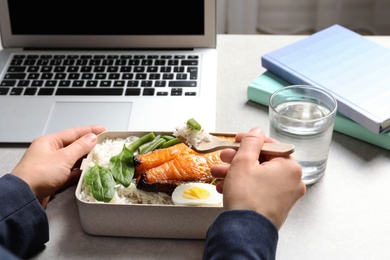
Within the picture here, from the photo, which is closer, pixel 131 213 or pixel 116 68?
pixel 131 213

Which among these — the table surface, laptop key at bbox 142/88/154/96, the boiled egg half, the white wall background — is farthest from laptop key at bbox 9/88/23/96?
the white wall background

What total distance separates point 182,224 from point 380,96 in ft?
1.44

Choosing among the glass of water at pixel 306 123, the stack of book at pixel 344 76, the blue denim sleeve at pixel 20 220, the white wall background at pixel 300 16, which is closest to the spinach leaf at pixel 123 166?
the blue denim sleeve at pixel 20 220

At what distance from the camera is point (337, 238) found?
829mm

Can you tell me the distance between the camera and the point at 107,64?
120cm

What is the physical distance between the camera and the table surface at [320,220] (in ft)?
2.65

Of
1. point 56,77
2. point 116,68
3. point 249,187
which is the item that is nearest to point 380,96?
point 249,187

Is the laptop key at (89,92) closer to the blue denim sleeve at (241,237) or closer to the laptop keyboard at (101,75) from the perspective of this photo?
the laptop keyboard at (101,75)

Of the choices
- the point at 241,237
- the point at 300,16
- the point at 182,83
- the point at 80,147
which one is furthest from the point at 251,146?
the point at 300,16

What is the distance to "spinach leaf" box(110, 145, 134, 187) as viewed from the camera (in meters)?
0.84

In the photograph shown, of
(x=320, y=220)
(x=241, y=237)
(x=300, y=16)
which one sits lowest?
(x=300, y=16)

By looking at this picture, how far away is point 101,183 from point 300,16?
1763 millimetres

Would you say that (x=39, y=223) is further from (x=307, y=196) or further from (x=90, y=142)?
(x=307, y=196)

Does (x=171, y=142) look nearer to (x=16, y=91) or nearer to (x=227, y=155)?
(x=227, y=155)
